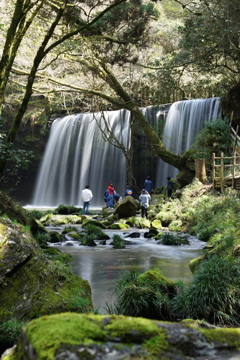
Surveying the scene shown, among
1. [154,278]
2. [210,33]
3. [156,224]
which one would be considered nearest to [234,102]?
[210,33]

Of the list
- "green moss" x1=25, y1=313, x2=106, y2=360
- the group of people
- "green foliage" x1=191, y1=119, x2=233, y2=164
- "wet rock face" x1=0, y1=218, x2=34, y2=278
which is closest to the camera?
"green moss" x1=25, y1=313, x2=106, y2=360

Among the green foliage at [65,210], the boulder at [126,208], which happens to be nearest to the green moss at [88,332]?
the boulder at [126,208]

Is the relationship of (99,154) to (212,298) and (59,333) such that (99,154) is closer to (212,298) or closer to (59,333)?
(212,298)

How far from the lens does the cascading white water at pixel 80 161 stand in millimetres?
31525

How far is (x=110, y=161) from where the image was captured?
3170 centimetres

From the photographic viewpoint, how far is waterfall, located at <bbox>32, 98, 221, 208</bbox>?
27984 mm

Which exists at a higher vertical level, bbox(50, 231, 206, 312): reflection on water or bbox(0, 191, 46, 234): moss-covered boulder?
bbox(0, 191, 46, 234): moss-covered boulder

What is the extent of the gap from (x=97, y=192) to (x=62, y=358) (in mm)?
30689

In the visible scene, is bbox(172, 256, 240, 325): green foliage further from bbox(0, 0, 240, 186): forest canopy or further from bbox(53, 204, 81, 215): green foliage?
bbox(53, 204, 81, 215): green foliage

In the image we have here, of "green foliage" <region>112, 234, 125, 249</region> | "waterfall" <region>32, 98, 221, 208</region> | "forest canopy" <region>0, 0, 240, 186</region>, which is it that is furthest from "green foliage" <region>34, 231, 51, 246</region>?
"waterfall" <region>32, 98, 221, 208</region>

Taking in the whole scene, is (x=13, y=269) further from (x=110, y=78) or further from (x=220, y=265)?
(x=110, y=78)

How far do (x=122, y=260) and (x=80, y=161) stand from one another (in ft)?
74.1

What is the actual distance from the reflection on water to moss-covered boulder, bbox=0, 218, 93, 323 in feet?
3.59

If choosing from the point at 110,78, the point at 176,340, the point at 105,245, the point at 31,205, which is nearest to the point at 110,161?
the point at 31,205
